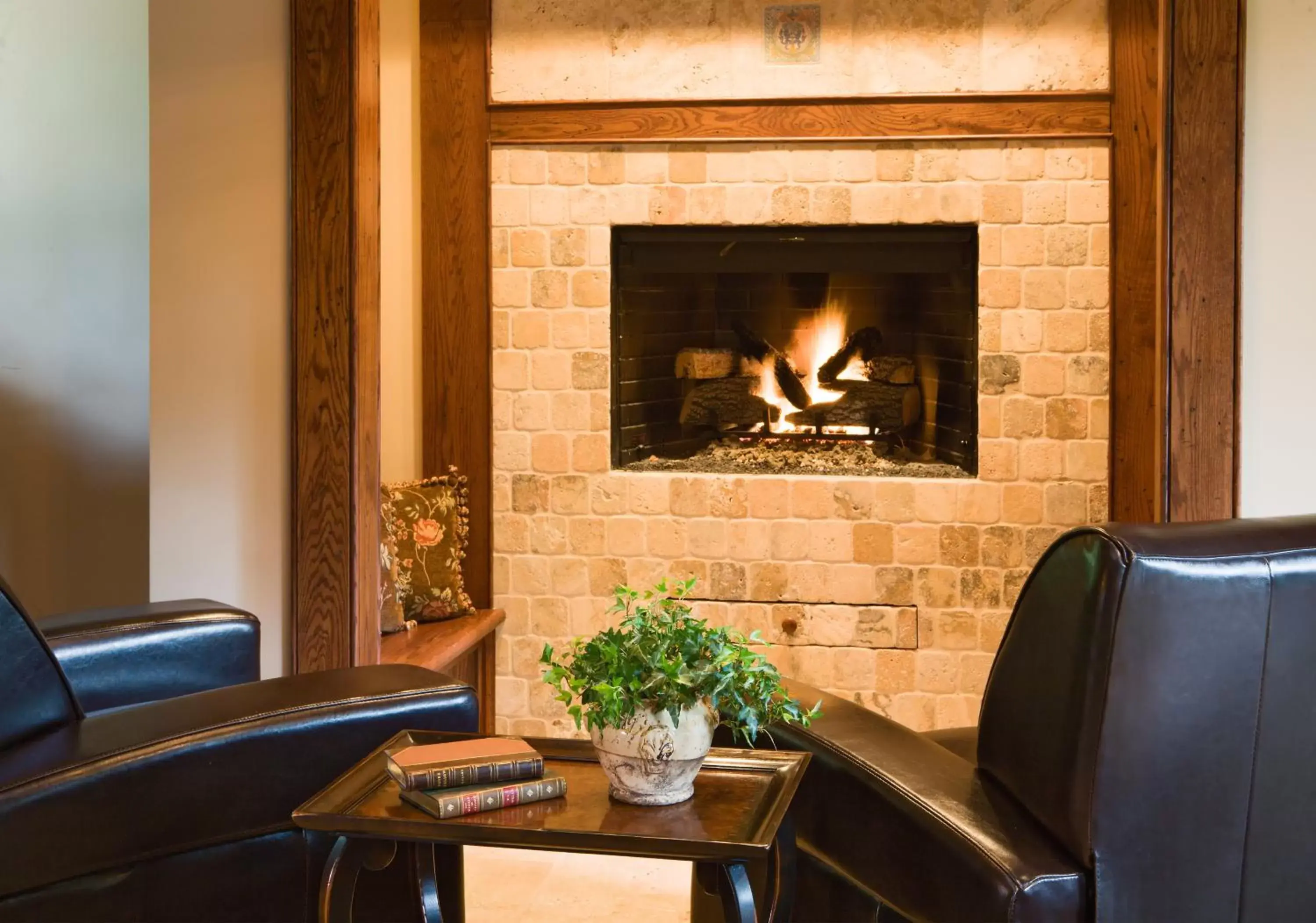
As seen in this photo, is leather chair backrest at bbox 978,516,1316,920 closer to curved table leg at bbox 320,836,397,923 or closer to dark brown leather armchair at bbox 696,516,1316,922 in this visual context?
dark brown leather armchair at bbox 696,516,1316,922

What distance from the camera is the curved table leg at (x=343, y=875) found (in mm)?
1774

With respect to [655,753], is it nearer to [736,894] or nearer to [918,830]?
[736,894]

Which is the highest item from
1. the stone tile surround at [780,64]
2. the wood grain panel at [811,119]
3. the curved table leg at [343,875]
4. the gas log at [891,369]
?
the stone tile surround at [780,64]

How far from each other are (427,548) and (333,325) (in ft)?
4.08

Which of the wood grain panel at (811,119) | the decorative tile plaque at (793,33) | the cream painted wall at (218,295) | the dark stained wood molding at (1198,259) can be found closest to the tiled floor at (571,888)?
the cream painted wall at (218,295)

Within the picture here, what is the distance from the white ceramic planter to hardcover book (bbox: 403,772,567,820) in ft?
0.28

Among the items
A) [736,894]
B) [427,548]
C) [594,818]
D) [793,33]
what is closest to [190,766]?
[594,818]

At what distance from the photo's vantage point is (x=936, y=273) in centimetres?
434

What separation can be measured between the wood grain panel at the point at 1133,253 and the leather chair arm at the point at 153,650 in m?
2.72

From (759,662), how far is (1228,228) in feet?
5.97

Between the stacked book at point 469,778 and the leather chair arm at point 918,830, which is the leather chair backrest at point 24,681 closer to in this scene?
the stacked book at point 469,778

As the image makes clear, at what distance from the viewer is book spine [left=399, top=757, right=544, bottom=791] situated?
5.74 feet

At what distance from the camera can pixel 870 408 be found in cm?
455

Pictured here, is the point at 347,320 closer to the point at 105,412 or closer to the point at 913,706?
the point at 105,412
